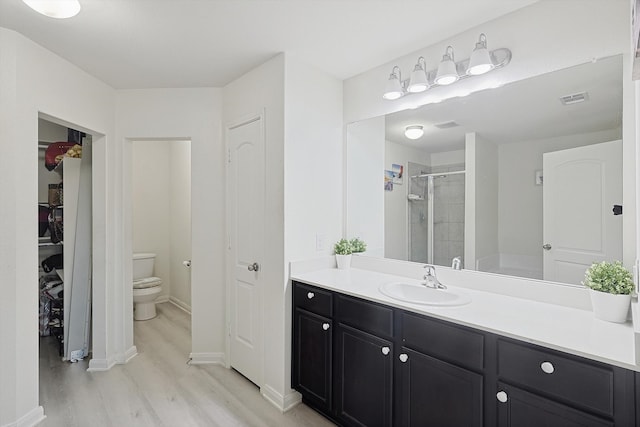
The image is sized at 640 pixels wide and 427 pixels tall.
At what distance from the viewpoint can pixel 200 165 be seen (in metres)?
2.89

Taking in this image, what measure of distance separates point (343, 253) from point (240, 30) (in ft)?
5.51

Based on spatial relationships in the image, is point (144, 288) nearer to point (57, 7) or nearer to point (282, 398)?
point (282, 398)

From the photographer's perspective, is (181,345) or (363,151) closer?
(363,151)

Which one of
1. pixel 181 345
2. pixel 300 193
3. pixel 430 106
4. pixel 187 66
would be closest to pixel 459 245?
pixel 430 106

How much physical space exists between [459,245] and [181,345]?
2.82 meters

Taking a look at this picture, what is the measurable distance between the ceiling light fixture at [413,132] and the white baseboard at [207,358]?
2.45 m

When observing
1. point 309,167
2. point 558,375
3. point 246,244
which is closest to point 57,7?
point 309,167

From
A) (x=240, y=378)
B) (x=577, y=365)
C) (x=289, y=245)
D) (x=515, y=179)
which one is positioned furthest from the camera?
(x=240, y=378)

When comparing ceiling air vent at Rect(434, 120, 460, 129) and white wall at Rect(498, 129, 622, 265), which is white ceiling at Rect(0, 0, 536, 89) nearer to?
ceiling air vent at Rect(434, 120, 460, 129)

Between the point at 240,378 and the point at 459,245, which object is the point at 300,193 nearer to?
the point at 459,245

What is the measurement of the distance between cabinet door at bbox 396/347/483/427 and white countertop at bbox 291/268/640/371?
0.23 metres

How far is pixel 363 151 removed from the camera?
2.57 metres

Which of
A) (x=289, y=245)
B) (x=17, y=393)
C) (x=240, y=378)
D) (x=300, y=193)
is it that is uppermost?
(x=300, y=193)

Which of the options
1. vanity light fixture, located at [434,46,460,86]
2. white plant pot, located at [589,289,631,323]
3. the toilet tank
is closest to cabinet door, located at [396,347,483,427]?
white plant pot, located at [589,289,631,323]
